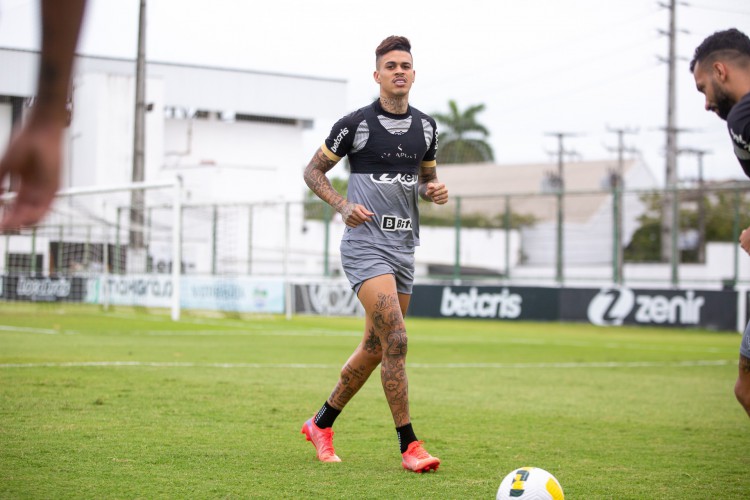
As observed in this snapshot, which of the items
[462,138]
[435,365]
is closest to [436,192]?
[435,365]

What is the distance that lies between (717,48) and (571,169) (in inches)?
3296

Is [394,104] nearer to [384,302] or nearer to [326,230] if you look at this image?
[384,302]

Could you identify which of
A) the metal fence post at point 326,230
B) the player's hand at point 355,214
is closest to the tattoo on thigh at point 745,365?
the player's hand at point 355,214

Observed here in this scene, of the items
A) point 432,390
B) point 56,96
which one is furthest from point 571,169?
point 56,96

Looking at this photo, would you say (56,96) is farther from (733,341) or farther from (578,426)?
(733,341)

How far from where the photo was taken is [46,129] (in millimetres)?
1816

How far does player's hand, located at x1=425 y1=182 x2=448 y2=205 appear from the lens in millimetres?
5871

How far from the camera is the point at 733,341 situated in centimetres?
2217

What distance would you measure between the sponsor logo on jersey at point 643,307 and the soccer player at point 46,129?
25265 millimetres

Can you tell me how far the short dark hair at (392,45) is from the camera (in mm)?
5750

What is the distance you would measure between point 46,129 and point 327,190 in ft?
13.2

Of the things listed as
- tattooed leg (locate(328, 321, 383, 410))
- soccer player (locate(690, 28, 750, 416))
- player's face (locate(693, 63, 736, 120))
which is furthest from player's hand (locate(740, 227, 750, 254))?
tattooed leg (locate(328, 321, 383, 410))

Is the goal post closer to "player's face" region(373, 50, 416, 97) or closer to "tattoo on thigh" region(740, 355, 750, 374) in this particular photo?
"player's face" region(373, 50, 416, 97)

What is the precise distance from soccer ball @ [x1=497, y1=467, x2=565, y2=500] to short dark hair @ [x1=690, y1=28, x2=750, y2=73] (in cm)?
193
